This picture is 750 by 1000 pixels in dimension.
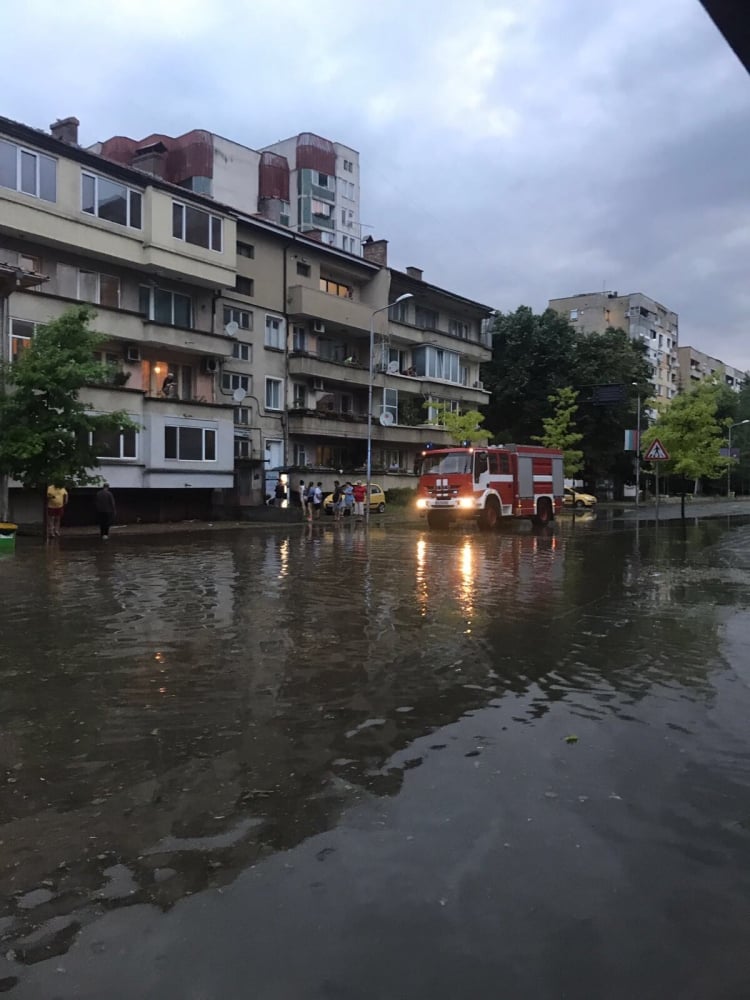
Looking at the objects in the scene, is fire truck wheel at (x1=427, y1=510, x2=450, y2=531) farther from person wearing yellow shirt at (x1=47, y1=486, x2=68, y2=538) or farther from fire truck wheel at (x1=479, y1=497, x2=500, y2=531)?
person wearing yellow shirt at (x1=47, y1=486, x2=68, y2=538)

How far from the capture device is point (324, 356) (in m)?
43.8

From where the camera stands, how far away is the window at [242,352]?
3803cm

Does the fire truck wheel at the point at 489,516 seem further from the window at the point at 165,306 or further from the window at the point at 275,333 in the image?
the window at the point at 275,333

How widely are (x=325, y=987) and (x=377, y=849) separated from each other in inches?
40.5

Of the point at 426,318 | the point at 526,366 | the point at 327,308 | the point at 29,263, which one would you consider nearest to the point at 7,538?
the point at 29,263

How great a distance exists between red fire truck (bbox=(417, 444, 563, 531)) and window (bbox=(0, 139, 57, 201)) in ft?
51.7

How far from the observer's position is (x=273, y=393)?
40281mm

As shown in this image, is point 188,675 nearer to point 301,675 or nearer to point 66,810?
point 301,675

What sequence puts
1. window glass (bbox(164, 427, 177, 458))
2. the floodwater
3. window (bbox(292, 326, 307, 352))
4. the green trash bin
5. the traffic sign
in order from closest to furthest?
the floodwater → the green trash bin → the traffic sign → window glass (bbox(164, 427, 177, 458)) → window (bbox(292, 326, 307, 352))

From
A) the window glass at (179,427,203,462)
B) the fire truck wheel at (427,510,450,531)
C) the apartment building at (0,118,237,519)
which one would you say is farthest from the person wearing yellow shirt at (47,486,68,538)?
the fire truck wheel at (427,510,450,531)

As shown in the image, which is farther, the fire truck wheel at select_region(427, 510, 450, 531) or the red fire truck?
the fire truck wheel at select_region(427, 510, 450, 531)

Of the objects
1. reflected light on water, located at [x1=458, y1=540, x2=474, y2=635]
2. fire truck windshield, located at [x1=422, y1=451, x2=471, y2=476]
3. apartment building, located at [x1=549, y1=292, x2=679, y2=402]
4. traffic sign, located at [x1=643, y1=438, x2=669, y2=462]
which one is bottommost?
reflected light on water, located at [x1=458, y1=540, x2=474, y2=635]

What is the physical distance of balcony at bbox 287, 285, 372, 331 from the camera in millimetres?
40031

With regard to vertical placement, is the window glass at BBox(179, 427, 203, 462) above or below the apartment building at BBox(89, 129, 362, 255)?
below
